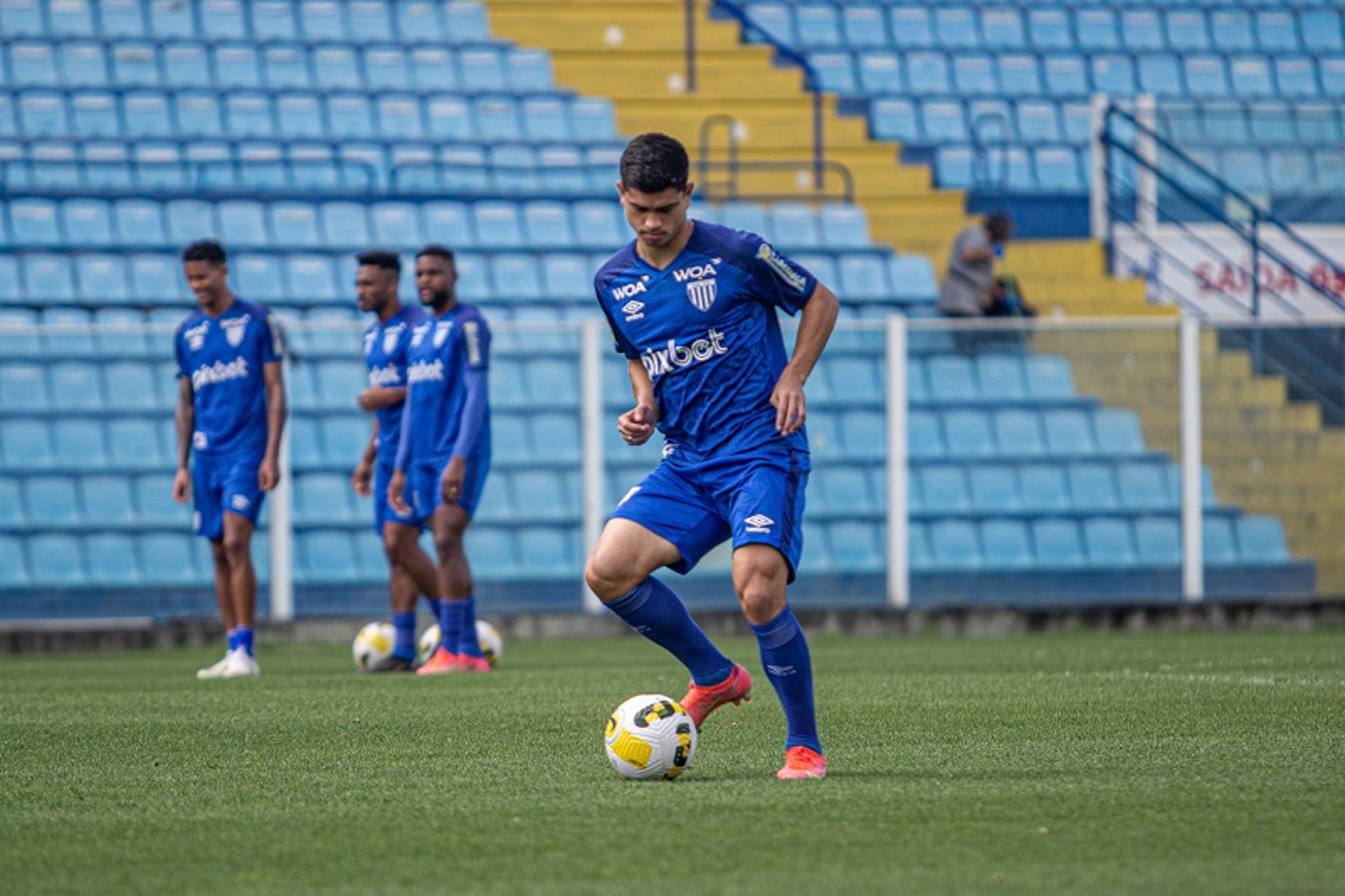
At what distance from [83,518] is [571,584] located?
3150mm

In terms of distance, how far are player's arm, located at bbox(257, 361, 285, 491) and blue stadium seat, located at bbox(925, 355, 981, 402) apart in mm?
5294

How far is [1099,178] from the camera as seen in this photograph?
1892 cm

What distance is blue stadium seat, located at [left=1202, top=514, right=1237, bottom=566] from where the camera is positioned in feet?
49.2

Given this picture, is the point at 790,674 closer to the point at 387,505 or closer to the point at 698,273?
the point at 698,273

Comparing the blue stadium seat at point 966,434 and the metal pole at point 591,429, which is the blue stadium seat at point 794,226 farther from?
the metal pole at point 591,429

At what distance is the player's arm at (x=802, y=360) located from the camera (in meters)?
6.11

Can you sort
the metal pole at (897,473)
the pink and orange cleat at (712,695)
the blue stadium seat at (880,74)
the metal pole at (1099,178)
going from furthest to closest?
the blue stadium seat at (880,74) < the metal pole at (1099,178) < the metal pole at (897,473) < the pink and orange cleat at (712,695)

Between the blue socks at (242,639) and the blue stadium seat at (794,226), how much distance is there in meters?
7.52

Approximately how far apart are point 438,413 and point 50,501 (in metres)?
3.94

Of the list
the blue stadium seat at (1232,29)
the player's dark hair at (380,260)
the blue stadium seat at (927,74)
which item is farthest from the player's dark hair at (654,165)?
the blue stadium seat at (1232,29)

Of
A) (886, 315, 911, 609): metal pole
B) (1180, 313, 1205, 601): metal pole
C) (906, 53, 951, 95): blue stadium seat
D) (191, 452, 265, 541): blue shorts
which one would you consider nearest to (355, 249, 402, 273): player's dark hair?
(191, 452, 265, 541): blue shorts

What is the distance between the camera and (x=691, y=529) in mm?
6309

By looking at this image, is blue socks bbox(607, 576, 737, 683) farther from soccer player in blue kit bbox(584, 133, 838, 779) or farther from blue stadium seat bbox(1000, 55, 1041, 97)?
blue stadium seat bbox(1000, 55, 1041, 97)

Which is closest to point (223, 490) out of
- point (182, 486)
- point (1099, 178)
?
point (182, 486)
